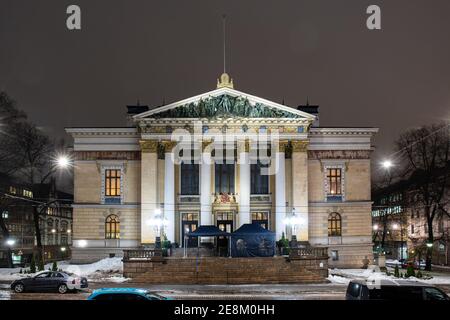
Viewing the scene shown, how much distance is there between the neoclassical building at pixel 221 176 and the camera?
5153 cm

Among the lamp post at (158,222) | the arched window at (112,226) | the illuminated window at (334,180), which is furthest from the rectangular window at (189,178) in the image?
the illuminated window at (334,180)

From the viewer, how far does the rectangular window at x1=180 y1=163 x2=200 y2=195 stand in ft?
172

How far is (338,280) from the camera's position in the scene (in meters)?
40.7

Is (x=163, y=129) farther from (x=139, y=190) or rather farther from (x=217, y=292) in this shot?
(x=217, y=292)

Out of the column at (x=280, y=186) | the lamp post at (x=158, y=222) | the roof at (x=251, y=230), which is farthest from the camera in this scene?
the column at (x=280, y=186)

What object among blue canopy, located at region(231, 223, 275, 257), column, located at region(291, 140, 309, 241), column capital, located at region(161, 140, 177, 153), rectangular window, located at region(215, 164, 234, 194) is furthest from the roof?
column capital, located at region(161, 140, 177, 153)

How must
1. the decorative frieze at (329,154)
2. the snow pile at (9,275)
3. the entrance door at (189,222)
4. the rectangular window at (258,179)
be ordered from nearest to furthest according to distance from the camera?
1. the snow pile at (9,275)
2. the entrance door at (189,222)
3. the rectangular window at (258,179)
4. the decorative frieze at (329,154)

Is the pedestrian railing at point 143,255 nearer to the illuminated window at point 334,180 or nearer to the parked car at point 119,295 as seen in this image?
the illuminated window at point 334,180

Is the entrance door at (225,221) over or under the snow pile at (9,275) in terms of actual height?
over

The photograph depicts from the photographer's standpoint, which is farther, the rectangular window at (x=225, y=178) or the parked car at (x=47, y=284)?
the rectangular window at (x=225, y=178)

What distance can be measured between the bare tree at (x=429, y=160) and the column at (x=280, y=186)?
1292 centimetres
